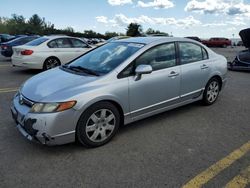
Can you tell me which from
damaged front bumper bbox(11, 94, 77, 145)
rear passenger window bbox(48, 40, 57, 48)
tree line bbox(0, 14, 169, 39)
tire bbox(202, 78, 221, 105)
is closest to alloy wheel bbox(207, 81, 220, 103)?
tire bbox(202, 78, 221, 105)

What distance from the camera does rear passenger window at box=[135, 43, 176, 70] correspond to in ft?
13.7

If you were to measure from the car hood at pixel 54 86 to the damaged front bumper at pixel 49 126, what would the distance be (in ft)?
0.69

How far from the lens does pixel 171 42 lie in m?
4.72

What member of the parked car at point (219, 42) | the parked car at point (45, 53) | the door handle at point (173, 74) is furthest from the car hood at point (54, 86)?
the parked car at point (219, 42)

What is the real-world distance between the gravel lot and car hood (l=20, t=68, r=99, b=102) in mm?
739

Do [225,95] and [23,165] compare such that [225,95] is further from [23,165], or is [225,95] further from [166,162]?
[23,165]

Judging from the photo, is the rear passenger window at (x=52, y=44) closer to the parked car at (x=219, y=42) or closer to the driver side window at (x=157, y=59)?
the driver side window at (x=157, y=59)

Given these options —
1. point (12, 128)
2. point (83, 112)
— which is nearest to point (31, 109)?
point (83, 112)

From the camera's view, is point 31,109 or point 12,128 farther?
point 12,128

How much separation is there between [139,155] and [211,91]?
2795mm

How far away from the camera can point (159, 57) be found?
443 centimetres

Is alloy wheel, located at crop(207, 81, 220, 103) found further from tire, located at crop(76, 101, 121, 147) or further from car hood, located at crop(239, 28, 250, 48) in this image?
car hood, located at crop(239, 28, 250, 48)

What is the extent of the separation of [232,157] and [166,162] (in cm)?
90

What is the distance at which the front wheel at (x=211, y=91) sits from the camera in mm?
5375
